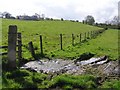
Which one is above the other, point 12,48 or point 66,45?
point 12,48

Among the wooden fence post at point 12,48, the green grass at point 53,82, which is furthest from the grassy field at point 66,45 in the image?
the green grass at point 53,82

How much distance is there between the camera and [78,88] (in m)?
10.8

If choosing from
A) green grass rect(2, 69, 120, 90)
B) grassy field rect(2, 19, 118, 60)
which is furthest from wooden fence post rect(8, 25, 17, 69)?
grassy field rect(2, 19, 118, 60)

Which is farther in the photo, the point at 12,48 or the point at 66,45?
the point at 66,45

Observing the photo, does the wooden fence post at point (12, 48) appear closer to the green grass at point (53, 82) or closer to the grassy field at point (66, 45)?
the green grass at point (53, 82)

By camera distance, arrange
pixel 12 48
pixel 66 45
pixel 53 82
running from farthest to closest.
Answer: pixel 66 45
pixel 12 48
pixel 53 82

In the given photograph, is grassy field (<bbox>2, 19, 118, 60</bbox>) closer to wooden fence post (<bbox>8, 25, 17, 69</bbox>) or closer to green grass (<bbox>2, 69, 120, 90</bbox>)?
wooden fence post (<bbox>8, 25, 17, 69</bbox>)

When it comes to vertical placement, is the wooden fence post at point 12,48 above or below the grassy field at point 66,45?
above

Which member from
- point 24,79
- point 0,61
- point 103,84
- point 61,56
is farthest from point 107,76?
point 61,56

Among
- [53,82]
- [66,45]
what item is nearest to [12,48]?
[53,82]

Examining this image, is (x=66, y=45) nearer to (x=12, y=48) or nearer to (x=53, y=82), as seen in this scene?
(x=12, y=48)

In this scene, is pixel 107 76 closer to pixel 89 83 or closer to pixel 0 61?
pixel 89 83

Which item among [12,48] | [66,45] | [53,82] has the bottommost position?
[66,45]

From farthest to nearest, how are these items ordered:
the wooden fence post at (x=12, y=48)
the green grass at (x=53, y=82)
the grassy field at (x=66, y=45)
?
the grassy field at (x=66, y=45) < the wooden fence post at (x=12, y=48) < the green grass at (x=53, y=82)
